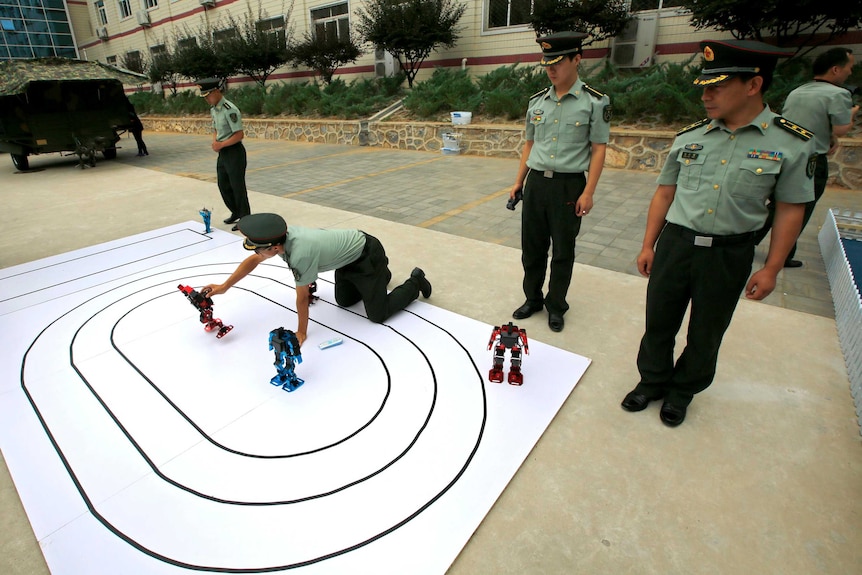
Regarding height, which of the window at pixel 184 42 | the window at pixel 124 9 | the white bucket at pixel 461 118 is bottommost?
the white bucket at pixel 461 118

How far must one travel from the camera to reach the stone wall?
6.70m

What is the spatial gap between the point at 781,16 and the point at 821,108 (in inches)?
220

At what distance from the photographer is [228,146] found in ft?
17.9

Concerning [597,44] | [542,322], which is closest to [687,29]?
[597,44]

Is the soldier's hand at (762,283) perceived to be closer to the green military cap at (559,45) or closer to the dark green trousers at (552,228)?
the dark green trousers at (552,228)

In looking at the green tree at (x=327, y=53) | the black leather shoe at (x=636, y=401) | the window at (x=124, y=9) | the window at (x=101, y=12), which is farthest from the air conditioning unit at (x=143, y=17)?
the black leather shoe at (x=636, y=401)

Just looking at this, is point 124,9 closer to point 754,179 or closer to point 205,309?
point 205,309

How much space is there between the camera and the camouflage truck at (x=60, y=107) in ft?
30.0

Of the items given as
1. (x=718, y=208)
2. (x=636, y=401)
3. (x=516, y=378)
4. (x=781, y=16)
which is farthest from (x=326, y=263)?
(x=781, y=16)

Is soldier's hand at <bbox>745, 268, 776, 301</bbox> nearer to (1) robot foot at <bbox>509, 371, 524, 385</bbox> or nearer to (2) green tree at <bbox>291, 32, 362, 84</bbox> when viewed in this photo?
(1) robot foot at <bbox>509, 371, 524, 385</bbox>

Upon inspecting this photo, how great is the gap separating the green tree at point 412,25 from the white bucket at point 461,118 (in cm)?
318

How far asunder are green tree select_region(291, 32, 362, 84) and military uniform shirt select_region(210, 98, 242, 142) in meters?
10.6

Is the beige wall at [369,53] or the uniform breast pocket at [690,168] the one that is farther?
the beige wall at [369,53]

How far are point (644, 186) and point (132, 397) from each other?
717 centimetres
